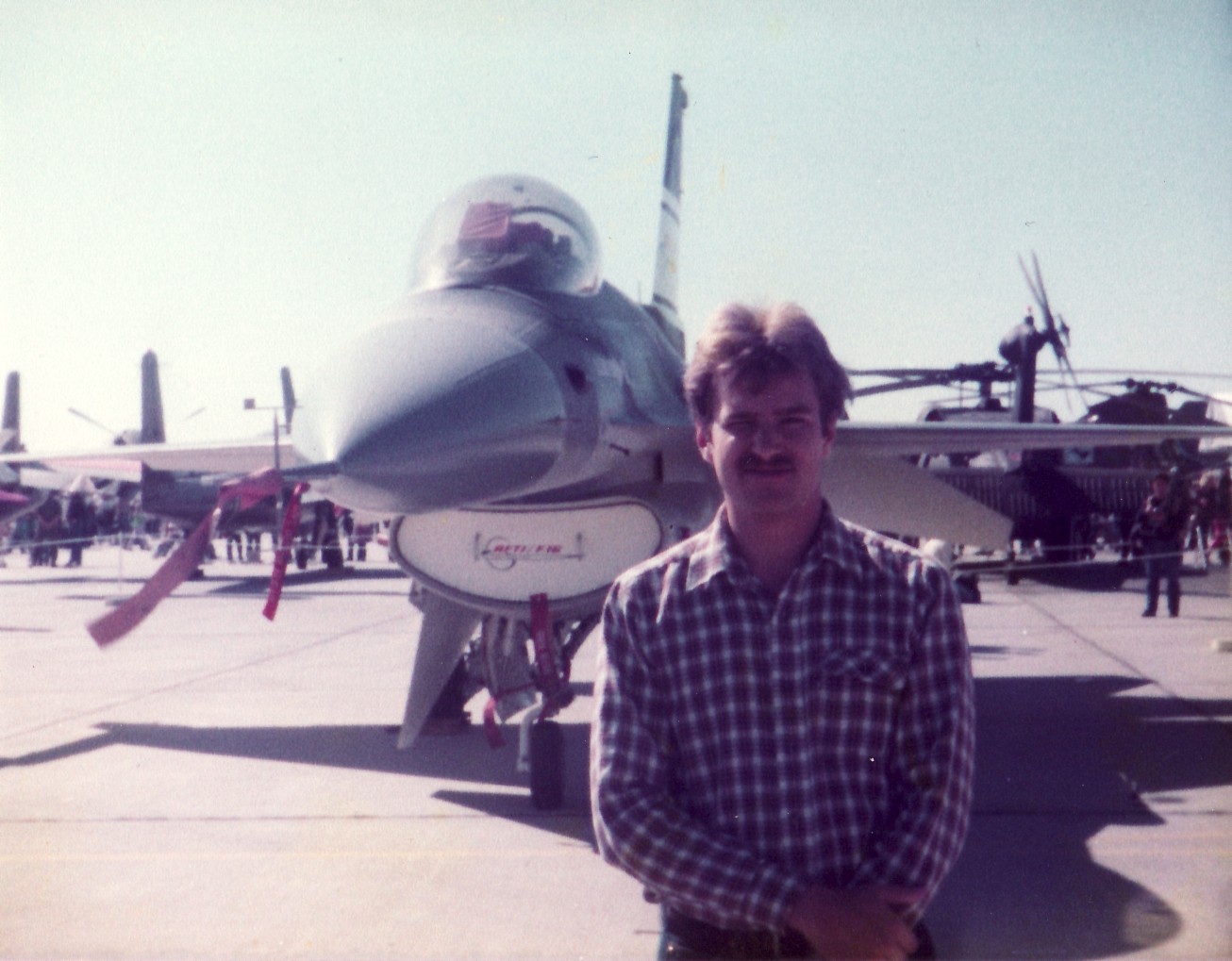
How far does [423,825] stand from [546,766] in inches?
26.2

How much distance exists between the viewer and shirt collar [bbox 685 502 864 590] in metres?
2.05

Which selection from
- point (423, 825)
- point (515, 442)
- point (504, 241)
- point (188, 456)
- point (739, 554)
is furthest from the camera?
point (188, 456)

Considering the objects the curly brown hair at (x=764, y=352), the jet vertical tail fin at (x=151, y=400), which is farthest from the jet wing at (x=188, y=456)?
the jet vertical tail fin at (x=151, y=400)

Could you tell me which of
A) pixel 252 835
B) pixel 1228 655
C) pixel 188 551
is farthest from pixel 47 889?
pixel 1228 655

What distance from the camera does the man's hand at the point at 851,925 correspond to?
5.88 ft

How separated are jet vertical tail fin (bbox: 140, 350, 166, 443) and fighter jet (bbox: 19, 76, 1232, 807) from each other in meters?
18.0

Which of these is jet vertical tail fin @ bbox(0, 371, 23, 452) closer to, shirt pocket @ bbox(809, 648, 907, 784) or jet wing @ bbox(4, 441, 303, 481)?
jet wing @ bbox(4, 441, 303, 481)

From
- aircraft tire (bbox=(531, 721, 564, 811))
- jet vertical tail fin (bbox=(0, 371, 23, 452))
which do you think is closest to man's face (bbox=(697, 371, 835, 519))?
aircraft tire (bbox=(531, 721, 564, 811))

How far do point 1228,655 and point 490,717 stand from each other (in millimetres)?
8187

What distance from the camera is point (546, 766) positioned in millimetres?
6074

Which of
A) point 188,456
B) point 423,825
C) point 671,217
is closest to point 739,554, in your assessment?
point 423,825

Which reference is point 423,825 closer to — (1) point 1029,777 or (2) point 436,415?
(2) point 436,415

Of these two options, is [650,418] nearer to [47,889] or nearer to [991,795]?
[991,795]

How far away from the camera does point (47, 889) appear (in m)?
4.88
